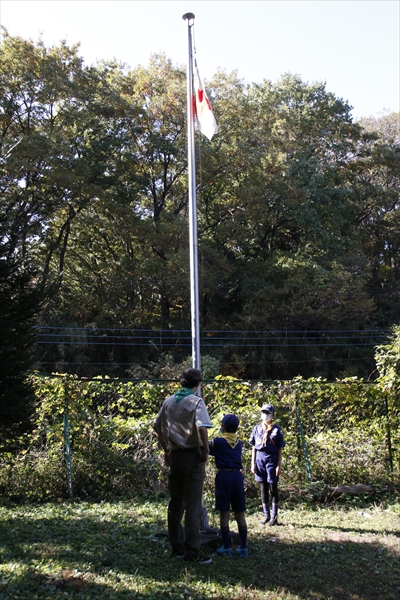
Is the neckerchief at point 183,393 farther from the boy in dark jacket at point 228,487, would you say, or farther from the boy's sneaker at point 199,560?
the boy's sneaker at point 199,560

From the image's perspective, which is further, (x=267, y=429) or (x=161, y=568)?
(x=267, y=429)

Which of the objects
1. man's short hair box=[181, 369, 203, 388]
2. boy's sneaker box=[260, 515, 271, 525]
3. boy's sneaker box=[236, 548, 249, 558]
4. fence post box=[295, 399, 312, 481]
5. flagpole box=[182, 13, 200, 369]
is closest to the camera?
man's short hair box=[181, 369, 203, 388]

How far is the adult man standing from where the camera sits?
508 cm

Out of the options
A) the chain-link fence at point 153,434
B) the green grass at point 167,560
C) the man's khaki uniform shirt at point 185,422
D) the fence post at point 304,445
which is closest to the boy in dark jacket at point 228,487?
the green grass at point 167,560

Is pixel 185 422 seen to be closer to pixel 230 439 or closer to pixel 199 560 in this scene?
pixel 230 439

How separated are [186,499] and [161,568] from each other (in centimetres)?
62

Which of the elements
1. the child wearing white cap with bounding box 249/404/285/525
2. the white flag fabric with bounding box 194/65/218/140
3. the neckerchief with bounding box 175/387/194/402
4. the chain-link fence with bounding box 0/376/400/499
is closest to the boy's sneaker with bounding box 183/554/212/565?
the neckerchief with bounding box 175/387/194/402

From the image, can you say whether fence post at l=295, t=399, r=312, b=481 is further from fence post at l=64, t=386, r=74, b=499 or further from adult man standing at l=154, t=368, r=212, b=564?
adult man standing at l=154, t=368, r=212, b=564

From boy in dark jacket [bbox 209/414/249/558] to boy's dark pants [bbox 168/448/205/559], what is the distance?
14.5 inches

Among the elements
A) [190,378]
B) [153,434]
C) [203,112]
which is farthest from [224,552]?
[203,112]

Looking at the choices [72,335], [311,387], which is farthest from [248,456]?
[72,335]

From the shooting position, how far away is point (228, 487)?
551cm

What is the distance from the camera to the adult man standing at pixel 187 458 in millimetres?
5078

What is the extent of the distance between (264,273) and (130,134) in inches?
394
